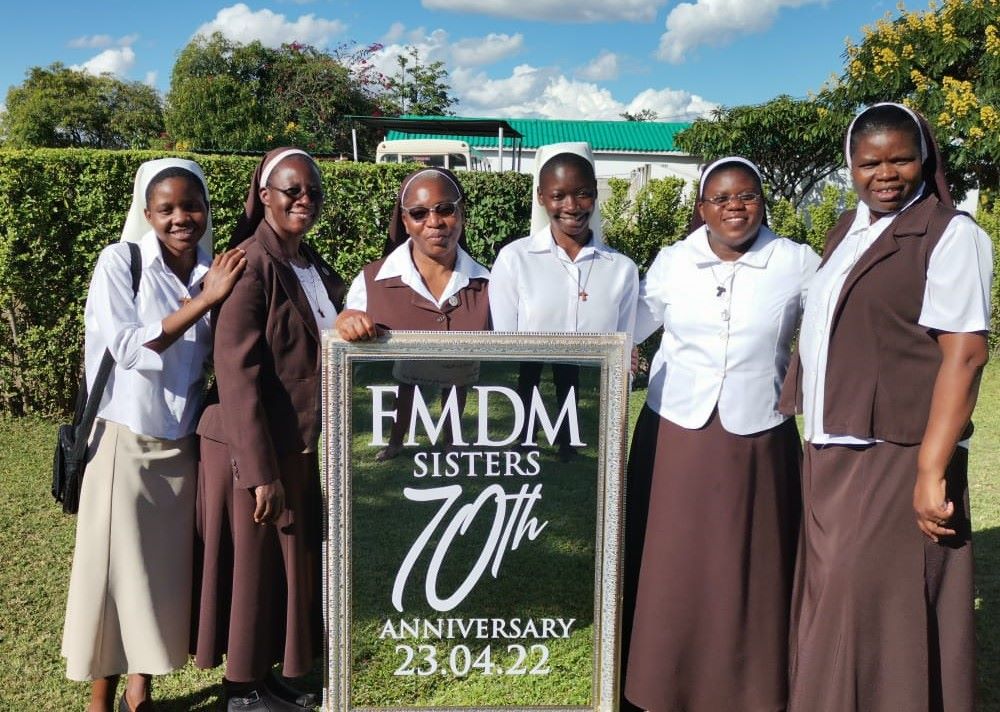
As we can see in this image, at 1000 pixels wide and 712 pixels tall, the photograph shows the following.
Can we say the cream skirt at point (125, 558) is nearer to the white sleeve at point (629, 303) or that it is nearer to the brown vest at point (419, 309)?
the brown vest at point (419, 309)

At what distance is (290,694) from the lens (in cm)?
316

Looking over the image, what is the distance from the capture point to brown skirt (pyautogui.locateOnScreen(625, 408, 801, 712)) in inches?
108

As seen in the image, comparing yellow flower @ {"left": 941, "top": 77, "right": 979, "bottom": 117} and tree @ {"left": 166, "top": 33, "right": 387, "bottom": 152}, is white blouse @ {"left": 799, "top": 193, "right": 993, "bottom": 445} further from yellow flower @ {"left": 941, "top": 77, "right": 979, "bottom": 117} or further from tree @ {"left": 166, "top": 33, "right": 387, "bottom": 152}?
tree @ {"left": 166, "top": 33, "right": 387, "bottom": 152}

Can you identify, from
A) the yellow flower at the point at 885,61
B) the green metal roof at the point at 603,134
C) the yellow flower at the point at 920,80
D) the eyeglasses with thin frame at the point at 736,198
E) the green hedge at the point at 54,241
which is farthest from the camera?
the green metal roof at the point at 603,134

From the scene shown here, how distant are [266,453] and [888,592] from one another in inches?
75.6

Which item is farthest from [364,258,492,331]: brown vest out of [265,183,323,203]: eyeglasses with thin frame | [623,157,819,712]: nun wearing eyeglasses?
[623,157,819,712]: nun wearing eyeglasses

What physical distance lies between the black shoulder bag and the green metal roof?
29033mm

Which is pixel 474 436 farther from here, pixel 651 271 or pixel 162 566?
pixel 162 566

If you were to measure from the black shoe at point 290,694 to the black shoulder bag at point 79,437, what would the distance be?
3.10 feet

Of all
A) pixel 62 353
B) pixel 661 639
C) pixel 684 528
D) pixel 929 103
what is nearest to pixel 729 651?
pixel 661 639

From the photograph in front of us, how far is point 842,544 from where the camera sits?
8.20ft

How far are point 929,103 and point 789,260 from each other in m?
12.8

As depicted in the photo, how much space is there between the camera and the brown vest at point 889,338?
91.7 inches

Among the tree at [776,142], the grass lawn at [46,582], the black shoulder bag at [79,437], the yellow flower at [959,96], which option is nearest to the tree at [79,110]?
the tree at [776,142]
